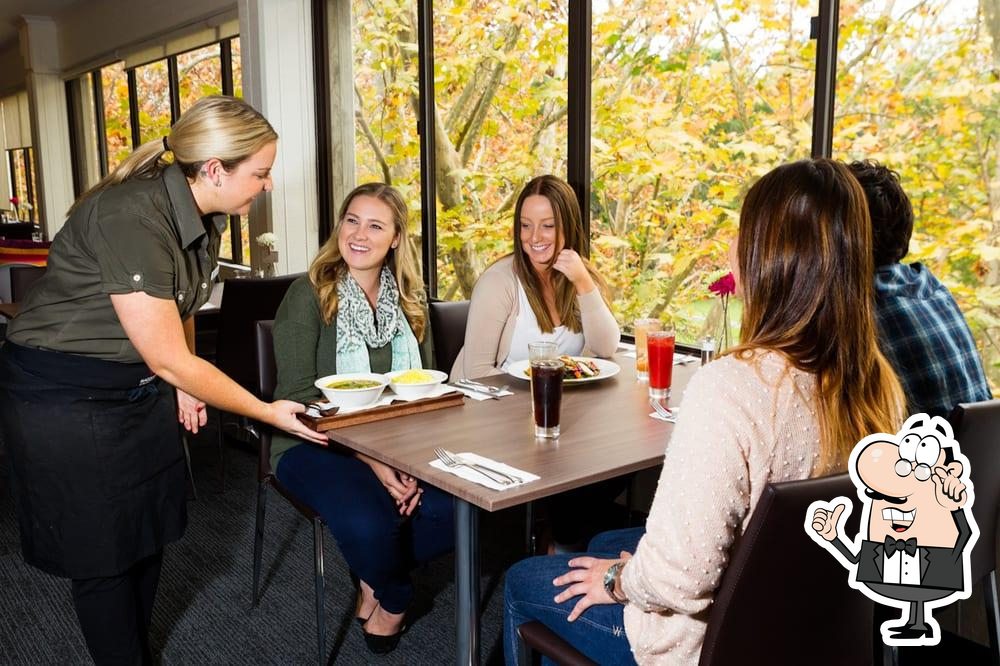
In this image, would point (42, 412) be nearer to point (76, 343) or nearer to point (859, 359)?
point (76, 343)

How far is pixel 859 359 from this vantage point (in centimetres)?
118

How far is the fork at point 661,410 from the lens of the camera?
1882 millimetres

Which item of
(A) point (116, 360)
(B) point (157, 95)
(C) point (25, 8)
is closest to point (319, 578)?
(A) point (116, 360)

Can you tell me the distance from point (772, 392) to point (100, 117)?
788 cm

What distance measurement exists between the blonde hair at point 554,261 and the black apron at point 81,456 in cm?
119

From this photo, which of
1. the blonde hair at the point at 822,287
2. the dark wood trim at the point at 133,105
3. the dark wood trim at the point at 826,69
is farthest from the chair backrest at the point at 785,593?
the dark wood trim at the point at 133,105

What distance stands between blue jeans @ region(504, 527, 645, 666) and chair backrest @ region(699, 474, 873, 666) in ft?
0.80

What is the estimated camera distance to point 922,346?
1.66 metres

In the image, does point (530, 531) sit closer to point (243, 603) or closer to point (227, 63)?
point (243, 603)

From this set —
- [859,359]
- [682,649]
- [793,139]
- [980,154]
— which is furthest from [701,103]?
[682,649]

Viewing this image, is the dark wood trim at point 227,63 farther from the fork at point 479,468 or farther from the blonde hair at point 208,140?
the fork at point 479,468

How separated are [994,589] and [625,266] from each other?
5.68 ft

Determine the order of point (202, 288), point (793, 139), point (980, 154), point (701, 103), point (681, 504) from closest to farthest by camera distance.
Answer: point (681, 504), point (202, 288), point (980, 154), point (793, 139), point (701, 103)

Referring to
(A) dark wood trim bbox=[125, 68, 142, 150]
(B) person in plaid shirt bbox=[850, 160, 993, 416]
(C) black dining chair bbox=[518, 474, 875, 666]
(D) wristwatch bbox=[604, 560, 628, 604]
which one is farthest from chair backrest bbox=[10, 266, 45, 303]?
(C) black dining chair bbox=[518, 474, 875, 666]
